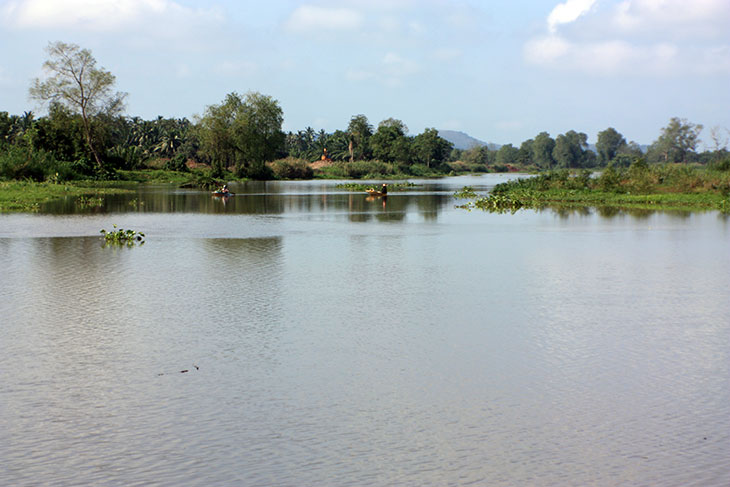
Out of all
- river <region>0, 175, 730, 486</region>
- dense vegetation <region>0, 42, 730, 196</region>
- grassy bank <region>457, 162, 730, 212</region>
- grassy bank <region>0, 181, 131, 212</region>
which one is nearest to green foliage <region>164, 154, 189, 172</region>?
dense vegetation <region>0, 42, 730, 196</region>

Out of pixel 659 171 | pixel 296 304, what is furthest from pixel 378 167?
pixel 296 304

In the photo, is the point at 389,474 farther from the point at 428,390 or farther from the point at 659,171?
the point at 659,171

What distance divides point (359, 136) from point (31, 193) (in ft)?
438

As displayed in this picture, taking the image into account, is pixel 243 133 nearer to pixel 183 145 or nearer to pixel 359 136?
pixel 183 145

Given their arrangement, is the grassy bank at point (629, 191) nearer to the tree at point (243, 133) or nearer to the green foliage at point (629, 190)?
the green foliage at point (629, 190)

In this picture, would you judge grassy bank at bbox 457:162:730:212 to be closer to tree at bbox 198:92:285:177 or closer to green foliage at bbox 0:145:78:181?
green foliage at bbox 0:145:78:181

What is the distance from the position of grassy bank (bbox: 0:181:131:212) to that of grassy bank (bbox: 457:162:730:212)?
95.3ft

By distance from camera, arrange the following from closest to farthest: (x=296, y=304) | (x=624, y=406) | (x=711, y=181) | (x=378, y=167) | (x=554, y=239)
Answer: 1. (x=624, y=406)
2. (x=296, y=304)
3. (x=554, y=239)
4. (x=711, y=181)
5. (x=378, y=167)

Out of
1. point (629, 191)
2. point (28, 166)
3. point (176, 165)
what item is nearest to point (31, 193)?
point (28, 166)

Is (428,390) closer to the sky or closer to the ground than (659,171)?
closer to the ground

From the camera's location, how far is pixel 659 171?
55.6 metres

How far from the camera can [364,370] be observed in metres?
10.4

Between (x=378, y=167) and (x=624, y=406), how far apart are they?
151 meters

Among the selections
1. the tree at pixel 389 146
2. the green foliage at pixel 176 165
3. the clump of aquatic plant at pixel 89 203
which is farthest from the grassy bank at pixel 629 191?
the tree at pixel 389 146
